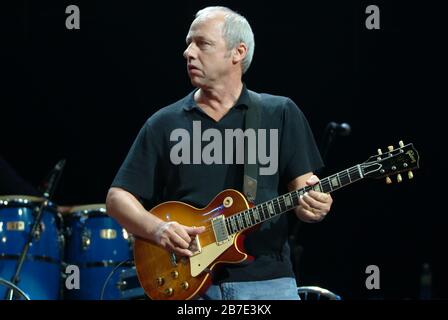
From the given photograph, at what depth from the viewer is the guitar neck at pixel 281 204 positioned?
3.15 metres

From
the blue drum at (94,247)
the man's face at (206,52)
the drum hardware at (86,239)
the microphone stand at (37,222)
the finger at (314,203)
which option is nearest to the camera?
the finger at (314,203)

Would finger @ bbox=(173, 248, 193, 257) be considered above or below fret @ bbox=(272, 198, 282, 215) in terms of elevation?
below

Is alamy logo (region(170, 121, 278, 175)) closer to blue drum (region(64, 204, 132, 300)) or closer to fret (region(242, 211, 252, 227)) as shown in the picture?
fret (region(242, 211, 252, 227))

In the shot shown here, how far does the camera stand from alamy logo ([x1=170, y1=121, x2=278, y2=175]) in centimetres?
331

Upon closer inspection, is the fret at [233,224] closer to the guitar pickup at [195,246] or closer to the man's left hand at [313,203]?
the guitar pickup at [195,246]

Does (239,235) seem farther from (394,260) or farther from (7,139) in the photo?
(7,139)

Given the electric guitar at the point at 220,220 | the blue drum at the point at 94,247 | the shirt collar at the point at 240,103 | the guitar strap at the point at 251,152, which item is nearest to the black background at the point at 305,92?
the blue drum at the point at 94,247

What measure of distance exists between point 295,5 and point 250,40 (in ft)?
9.98

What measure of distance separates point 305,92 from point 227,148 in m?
3.45

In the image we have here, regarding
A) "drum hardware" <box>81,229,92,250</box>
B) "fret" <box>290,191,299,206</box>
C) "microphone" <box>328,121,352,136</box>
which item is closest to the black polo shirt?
"fret" <box>290,191,299,206</box>

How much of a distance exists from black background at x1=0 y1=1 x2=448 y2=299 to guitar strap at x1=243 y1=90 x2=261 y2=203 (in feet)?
9.85

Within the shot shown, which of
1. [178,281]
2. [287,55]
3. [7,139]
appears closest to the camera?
[178,281]

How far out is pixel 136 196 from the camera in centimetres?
343

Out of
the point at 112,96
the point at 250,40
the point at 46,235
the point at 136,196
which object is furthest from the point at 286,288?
the point at 112,96
